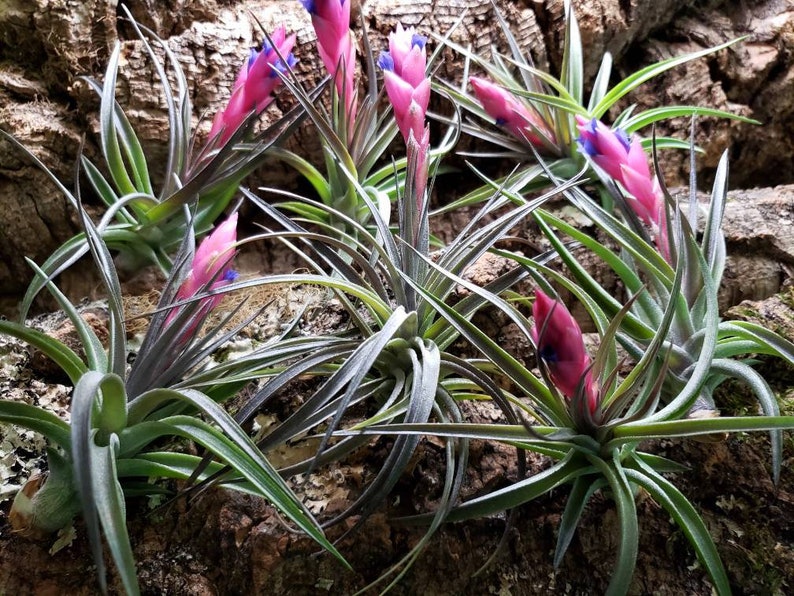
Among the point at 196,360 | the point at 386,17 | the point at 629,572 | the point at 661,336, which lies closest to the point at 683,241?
the point at 661,336

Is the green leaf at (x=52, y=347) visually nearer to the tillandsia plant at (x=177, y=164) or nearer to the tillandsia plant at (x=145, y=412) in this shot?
the tillandsia plant at (x=145, y=412)

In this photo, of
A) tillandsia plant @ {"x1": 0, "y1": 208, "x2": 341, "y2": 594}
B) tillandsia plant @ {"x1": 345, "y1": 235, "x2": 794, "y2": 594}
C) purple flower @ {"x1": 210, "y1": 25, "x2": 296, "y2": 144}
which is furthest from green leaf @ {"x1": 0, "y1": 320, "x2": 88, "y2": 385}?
purple flower @ {"x1": 210, "y1": 25, "x2": 296, "y2": 144}

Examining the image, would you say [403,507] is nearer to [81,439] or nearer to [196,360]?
[196,360]

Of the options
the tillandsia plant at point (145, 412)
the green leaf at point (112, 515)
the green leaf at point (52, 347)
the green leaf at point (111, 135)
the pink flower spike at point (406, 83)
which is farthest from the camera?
the green leaf at point (111, 135)

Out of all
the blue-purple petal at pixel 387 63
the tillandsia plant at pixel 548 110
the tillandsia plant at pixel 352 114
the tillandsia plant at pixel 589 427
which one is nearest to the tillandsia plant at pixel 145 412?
the tillandsia plant at pixel 589 427

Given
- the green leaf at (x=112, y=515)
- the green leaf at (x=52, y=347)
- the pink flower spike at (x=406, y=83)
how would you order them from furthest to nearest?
the pink flower spike at (x=406, y=83), the green leaf at (x=52, y=347), the green leaf at (x=112, y=515)

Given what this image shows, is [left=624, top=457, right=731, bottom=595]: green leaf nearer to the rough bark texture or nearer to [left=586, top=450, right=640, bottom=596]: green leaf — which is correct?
[left=586, top=450, right=640, bottom=596]: green leaf

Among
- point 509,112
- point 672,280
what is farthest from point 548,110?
point 672,280
